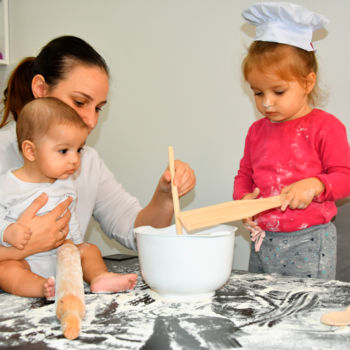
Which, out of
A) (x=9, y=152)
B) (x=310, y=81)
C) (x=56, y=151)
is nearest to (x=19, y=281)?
(x=56, y=151)


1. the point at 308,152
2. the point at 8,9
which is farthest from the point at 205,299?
the point at 8,9

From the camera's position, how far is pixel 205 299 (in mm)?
846

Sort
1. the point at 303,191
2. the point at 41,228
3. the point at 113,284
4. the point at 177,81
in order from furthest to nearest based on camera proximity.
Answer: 1. the point at 177,81
2. the point at 303,191
3. the point at 41,228
4. the point at 113,284

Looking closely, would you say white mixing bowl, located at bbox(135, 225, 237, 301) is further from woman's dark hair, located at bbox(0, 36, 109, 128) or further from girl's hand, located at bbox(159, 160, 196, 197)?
woman's dark hair, located at bbox(0, 36, 109, 128)

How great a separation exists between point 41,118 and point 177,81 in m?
1.05

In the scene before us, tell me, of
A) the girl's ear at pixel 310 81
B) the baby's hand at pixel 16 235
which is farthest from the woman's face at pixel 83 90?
Result: the girl's ear at pixel 310 81

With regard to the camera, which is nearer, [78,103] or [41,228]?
[41,228]

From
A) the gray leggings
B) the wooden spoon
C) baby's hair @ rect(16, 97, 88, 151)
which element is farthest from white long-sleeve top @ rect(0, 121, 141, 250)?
the wooden spoon

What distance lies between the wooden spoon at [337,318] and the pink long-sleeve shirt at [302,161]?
598 millimetres

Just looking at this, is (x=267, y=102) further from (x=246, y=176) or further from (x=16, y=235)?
(x=16, y=235)

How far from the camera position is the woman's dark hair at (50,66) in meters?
1.29

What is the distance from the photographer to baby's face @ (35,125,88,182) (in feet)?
3.58

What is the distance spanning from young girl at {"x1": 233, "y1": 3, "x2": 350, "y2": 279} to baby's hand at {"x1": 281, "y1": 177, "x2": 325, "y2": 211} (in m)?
0.03

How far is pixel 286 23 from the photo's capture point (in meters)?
1.33
